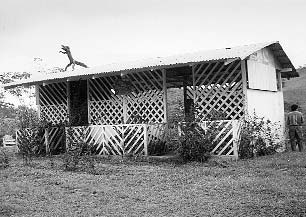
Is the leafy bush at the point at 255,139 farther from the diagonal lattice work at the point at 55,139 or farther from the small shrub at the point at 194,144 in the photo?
the diagonal lattice work at the point at 55,139

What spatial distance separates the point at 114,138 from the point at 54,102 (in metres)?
3.69

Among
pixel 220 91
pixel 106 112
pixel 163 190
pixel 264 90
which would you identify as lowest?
pixel 163 190

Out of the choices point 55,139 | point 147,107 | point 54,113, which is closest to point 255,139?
point 147,107

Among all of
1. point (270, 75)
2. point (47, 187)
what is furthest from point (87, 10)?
point (47, 187)

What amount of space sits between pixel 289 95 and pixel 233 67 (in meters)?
14.1

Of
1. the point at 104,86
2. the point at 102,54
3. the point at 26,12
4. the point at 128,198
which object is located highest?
the point at 102,54

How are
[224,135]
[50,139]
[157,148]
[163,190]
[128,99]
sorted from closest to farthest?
[163,190] → [224,135] → [157,148] → [128,99] → [50,139]

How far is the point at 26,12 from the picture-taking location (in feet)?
44.0

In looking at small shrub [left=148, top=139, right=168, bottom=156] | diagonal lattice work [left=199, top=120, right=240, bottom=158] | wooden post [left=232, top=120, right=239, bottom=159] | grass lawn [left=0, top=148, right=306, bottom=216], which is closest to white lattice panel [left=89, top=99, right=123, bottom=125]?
small shrub [left=148, top=139, right=168, bottom=156]

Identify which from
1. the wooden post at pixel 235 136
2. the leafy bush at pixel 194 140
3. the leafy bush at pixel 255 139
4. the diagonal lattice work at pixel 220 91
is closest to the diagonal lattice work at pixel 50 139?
the diagonal lattice work at pixel 220 91

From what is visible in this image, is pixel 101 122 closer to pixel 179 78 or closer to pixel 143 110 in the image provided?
pixel 143 110

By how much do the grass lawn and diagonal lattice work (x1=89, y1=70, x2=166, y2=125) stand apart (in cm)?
247

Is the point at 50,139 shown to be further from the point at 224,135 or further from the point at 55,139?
the point at 224,135

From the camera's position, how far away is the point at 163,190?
6801mm
